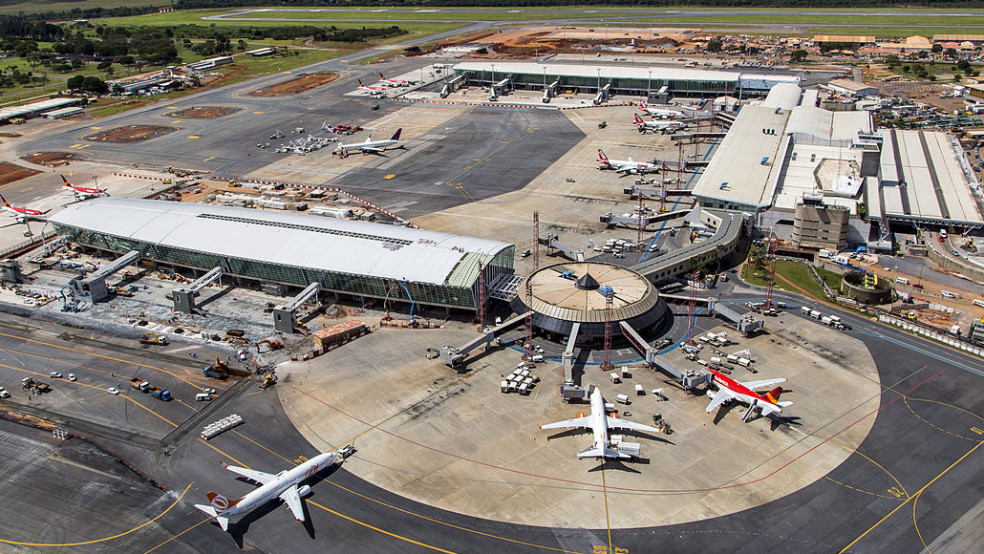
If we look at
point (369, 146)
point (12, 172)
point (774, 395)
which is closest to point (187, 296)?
point (774, 395)

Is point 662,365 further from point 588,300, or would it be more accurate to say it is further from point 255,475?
point 255,475

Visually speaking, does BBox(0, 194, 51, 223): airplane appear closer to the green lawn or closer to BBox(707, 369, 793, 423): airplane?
BBox(707, 369, 793, 423): airplane

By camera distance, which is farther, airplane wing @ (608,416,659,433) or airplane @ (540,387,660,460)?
airplane wing @ (608,416,659,433)

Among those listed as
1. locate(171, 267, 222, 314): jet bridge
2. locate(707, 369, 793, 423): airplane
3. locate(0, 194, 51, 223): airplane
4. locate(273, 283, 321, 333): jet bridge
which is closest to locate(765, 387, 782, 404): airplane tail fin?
locate(707, 369, 793, 423): airplane

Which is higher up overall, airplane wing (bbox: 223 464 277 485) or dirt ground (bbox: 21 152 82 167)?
dirt ground (bbox: 21 152 82 167)

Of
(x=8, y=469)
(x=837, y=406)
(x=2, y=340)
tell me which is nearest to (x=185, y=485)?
(x=8, y=469)

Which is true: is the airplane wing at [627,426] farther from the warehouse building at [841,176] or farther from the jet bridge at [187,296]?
the warehouse building at [841,176]

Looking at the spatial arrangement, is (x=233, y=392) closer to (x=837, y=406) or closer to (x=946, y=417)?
(x=837, y=406)
